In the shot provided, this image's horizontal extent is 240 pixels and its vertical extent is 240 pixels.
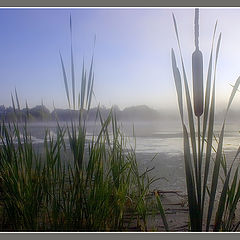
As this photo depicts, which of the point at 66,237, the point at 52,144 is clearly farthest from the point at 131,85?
the point at 66,237

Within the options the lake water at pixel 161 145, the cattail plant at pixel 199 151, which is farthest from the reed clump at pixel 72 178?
the cattail plant at pixel 199 151

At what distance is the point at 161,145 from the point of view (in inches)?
62.4

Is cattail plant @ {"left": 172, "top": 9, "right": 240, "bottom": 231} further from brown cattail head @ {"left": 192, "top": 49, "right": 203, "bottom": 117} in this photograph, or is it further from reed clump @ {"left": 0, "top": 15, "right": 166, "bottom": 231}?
reed clump @ {"left": 0, "top": 15, "right": 166, "bottom": 231}

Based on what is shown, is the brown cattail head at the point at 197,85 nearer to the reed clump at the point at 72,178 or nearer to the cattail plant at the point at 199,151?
the cattail plant at the point at 199,151

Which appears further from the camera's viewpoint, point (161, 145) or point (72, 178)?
point (161, 145)

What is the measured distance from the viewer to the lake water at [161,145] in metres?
1.54

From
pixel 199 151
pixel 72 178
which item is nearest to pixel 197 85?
pixel 199 151

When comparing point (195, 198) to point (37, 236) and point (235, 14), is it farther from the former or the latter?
point (235, 14)

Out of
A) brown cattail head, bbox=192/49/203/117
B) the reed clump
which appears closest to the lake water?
the reed clump

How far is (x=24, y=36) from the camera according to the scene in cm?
161

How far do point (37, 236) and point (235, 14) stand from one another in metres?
1.35

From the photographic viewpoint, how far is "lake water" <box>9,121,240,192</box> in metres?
1.54

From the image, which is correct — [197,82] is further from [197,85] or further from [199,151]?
[199,151]
